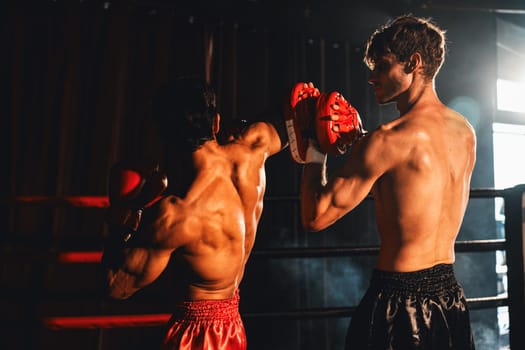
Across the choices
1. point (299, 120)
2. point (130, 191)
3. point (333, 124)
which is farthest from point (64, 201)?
point (333, 124)

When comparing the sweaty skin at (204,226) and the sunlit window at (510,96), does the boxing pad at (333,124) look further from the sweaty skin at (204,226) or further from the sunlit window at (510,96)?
the sunlit window at (510,96)

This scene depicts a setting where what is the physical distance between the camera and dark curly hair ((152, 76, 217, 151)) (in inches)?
57.0

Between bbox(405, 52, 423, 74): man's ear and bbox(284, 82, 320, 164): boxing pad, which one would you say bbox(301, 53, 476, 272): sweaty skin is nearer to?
bbox(405, 52, 423, 74): man's ear

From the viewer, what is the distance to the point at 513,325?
7.24ft

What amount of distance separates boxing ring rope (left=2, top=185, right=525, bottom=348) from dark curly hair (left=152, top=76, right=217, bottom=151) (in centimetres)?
71

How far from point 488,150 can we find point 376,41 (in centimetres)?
337

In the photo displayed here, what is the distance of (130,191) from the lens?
144 cm

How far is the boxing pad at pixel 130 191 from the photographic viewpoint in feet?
4.72

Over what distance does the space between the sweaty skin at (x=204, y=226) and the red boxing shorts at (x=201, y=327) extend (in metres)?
0.03

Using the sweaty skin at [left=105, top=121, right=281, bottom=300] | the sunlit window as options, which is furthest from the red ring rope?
the sunlit window

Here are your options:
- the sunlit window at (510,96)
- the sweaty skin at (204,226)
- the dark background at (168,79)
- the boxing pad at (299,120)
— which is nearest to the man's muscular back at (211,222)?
the sweaty skin at (204,226)

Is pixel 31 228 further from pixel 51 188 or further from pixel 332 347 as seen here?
pixel 332 347

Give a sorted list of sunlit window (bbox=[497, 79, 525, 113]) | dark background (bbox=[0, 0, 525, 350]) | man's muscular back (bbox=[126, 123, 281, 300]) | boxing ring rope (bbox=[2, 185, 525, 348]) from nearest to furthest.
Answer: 1. man's muscular back (bbox=[126, 123, 281, 300])
2. boxing ring rope (bbox=[2, 185, 525, 348])
3. dark background (bbox=[0, 0, 525, 350])
4. sunlit window (bbox=[497, 79, 525, 113])

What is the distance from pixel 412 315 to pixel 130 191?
0.85 meters
